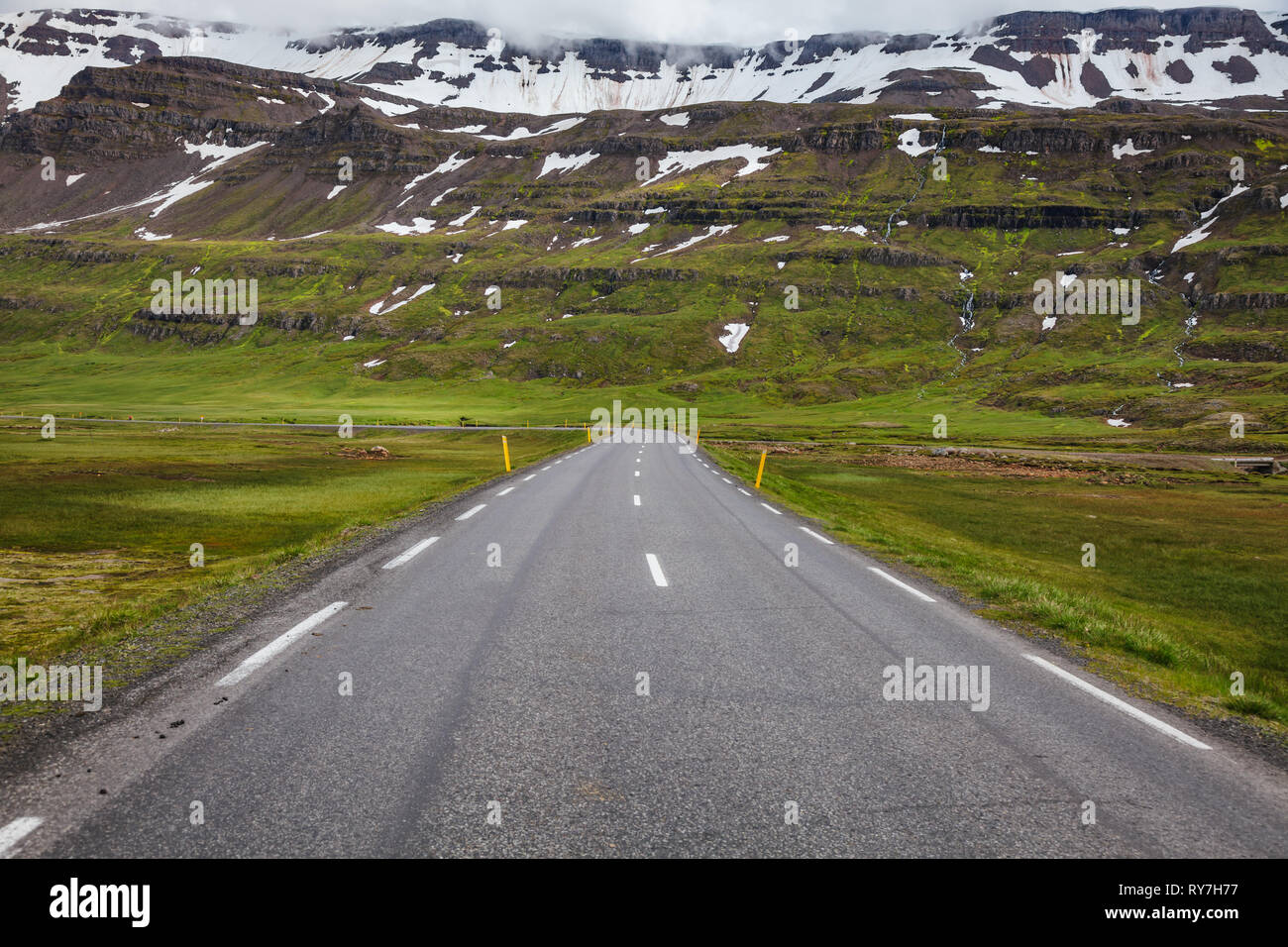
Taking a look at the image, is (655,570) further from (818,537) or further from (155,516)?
(155,516)

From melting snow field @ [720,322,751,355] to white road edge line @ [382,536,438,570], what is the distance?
5991 inches

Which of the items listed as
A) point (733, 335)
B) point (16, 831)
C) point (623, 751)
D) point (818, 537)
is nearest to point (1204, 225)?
point (733, 335)

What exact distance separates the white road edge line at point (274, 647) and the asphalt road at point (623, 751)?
47mm

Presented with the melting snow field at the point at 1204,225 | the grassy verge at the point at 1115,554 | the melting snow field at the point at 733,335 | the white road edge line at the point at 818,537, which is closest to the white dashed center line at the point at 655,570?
the white road edge line at the point at 818,537

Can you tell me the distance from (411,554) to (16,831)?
A: 9.26 meters

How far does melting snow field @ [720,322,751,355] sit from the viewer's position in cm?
16425

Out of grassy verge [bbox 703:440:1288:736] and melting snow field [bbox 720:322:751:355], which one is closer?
grassy verge [bbox 703:440:1288:736]

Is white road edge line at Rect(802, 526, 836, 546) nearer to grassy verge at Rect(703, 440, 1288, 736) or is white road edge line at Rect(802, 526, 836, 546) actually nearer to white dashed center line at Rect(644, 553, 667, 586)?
grassy verge at Rect(703, 440, 1288, 736)

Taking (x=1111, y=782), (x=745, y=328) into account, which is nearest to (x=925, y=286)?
(x=745, y=328)

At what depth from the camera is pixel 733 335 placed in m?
168

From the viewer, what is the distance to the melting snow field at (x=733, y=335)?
16425 centimetres

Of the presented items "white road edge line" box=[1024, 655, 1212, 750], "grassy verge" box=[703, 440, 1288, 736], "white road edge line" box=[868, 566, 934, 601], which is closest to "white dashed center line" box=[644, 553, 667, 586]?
"white road edge line" box=[868, 566, 934, 601]
